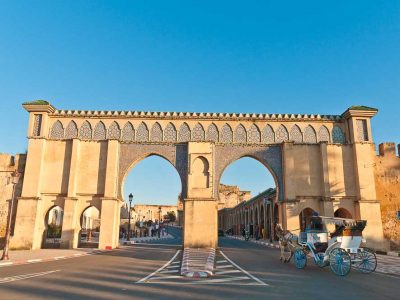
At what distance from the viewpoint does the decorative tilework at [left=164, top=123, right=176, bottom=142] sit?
23.6 meters

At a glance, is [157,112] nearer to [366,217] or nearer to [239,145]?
[239,145]

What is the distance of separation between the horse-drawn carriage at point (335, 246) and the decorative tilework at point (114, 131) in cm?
1459

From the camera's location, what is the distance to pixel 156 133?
23.8 m

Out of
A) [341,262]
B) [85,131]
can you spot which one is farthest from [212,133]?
[341,262]

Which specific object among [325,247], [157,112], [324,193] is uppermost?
[157,112]

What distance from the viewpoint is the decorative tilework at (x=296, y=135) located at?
77.7ft

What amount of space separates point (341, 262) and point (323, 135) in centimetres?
1455

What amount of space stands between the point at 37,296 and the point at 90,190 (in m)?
16.3

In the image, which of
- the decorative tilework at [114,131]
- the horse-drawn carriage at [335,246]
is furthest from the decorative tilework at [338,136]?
the decorative tilework at [114,131]

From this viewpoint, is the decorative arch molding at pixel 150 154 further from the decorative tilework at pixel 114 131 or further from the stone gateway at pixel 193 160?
the decorative tilework at pixel 114 131

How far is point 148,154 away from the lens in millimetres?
23406

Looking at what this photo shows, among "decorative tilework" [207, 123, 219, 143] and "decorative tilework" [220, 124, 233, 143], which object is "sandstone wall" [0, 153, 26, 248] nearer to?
"decorative tilework" [207, 123, 219, 143]

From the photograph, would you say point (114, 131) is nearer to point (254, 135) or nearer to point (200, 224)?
point (200, 224)

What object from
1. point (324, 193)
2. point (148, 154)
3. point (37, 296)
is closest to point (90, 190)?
point (148, 154)
